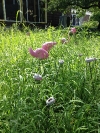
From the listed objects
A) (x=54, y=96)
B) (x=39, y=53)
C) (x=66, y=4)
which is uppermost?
(x=39, y=53)

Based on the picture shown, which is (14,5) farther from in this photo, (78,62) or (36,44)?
(78,62)

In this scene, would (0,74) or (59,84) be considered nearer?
(59,84)

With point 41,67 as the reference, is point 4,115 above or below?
below

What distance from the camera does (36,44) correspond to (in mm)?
3100

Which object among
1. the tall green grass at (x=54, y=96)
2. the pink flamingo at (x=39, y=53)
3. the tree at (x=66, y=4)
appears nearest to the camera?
the tall green grass at (x=54, y=96)

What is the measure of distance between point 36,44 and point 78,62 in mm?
1002

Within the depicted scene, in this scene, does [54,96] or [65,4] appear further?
[65,4]

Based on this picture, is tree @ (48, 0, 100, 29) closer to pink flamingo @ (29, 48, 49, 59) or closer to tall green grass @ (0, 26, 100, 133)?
tall green grass @ (0, 26, 100, 133)

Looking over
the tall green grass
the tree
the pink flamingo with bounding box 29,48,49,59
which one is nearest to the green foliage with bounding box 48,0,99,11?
the tree

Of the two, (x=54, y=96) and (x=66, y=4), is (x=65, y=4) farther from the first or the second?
(x=54, y=96)

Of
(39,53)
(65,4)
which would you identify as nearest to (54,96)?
(39,53)

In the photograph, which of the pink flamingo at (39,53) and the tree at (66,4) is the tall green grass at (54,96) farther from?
the tree at (66,4)

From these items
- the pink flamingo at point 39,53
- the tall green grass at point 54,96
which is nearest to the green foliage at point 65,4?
the tall green grass at point 54,96

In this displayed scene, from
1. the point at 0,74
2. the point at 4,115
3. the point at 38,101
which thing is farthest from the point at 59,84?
the point at 0,74
